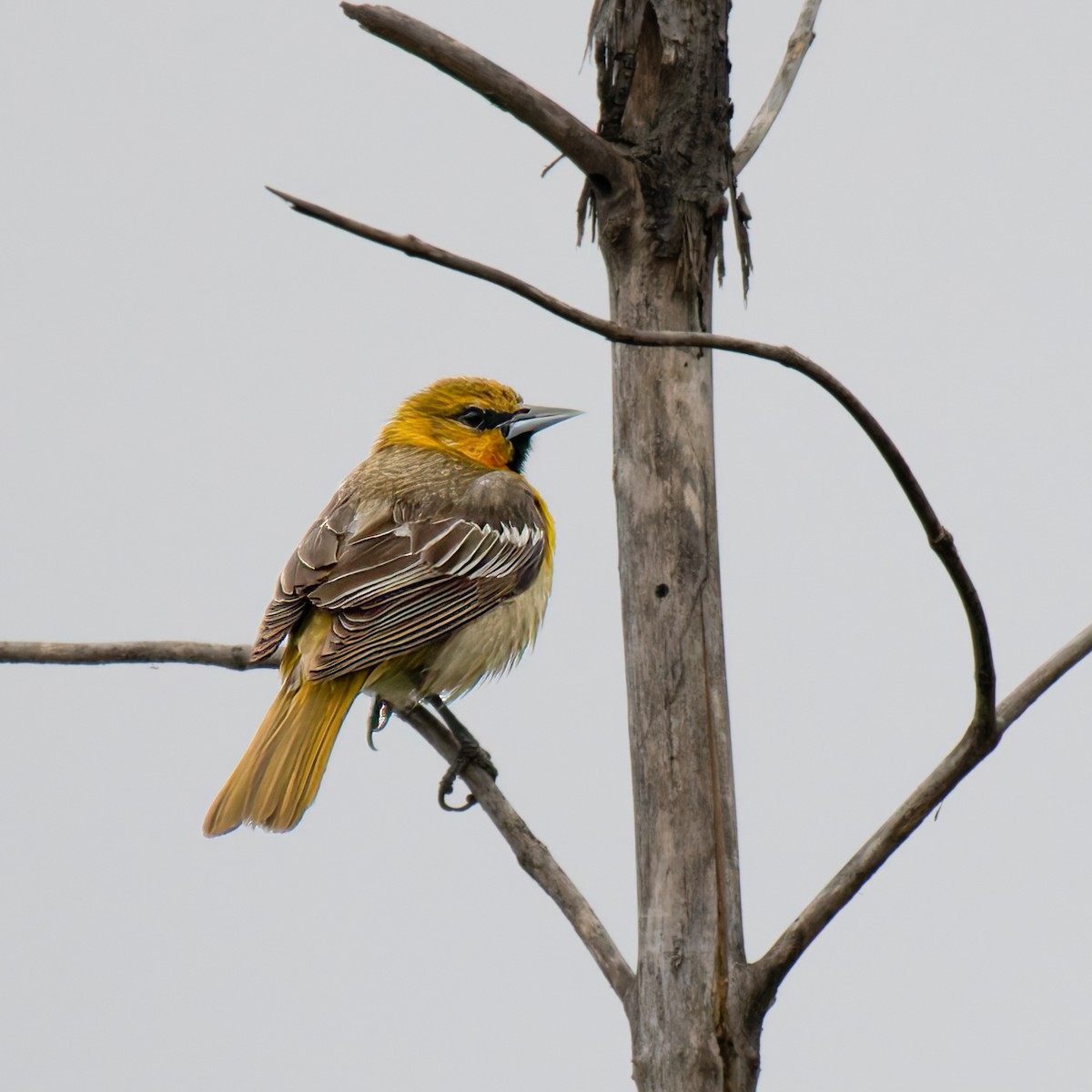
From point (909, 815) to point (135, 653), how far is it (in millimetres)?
2086

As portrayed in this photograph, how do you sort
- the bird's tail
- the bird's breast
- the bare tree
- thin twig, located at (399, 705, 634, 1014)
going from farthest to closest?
the bird's breast < the bird's tail < thin twig, located at (399, 705, 634, 1014) < the bare tree

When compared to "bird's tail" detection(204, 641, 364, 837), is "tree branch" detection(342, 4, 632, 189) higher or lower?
higher

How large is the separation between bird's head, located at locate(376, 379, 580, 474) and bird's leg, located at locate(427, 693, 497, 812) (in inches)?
42.1

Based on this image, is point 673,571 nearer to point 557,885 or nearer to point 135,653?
point 557,885

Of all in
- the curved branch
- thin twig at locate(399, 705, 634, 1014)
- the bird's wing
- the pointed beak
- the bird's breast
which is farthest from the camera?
the pointed beak

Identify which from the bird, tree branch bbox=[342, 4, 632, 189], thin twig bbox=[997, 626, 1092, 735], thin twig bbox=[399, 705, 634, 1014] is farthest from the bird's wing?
thin twig bbox=[997, 626, 1092, 735]

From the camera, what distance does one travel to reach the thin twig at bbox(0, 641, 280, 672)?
3.57 metres

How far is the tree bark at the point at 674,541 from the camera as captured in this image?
2717mm

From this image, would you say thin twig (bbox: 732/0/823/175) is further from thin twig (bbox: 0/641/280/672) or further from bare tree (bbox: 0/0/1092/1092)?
thin twig (bbox: 0/641/280/672)

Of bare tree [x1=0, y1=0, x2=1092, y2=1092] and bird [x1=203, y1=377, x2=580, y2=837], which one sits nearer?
bare tree [x1=0, y1=0, x2=1092, y2=1092]

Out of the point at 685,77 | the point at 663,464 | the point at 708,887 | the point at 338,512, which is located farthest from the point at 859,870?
the point at 338,512

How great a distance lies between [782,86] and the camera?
11.8 ft

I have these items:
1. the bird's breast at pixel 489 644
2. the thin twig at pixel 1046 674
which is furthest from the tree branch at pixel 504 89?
the bird's breast at pixel 489 644

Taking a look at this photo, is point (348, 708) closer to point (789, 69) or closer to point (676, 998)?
point (676, 998)
